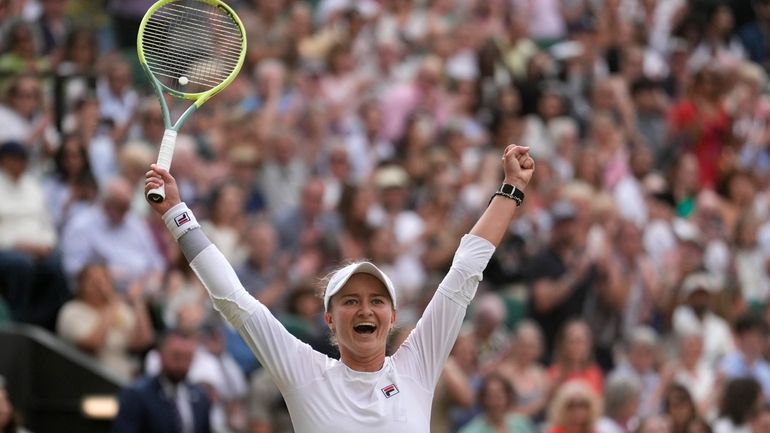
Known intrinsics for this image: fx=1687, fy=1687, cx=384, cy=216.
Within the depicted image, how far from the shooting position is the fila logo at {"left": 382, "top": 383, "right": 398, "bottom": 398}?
5078 millimetres

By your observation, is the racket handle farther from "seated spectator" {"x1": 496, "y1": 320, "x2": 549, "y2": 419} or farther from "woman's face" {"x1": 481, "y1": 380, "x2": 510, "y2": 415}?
"seated spectator" {"x1": 496, "y1": 320, "x2": 549, "y2": 419}

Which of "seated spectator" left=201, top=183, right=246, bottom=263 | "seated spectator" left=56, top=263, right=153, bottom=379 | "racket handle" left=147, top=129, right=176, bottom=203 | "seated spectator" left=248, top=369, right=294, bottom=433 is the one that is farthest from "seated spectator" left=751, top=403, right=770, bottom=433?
"racket handle" left=147, top=129, right=176, bottom=203

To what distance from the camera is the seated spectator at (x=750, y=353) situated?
38.0ft

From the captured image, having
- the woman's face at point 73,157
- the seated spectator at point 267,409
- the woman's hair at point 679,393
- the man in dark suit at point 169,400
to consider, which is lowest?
the man in dark suit at point 169,400

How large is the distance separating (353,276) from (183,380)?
398 centimetres

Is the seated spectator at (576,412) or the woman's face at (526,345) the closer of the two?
the seated spectator at (576,412)

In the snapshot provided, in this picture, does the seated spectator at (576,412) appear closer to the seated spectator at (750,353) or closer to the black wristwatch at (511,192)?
the seated spectator at (750,353)

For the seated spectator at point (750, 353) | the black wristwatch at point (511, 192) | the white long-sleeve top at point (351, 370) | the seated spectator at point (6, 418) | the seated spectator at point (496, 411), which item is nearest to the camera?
the white long-sleeve top at point (351, 370)

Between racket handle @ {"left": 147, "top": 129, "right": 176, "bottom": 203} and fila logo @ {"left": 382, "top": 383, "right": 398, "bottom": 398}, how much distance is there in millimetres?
880

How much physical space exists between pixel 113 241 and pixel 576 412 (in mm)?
3048

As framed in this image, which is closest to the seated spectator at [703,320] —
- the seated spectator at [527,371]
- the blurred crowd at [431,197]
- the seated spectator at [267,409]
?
the blurred crowd at [431,197]

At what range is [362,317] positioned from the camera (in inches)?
201

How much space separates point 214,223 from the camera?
10961 millimetres

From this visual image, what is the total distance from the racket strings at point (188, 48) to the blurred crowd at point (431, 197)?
3.16m
